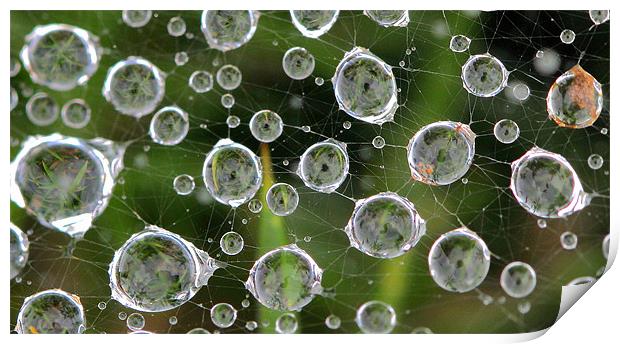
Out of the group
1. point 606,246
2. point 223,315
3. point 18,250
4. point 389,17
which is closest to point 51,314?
point 18,250

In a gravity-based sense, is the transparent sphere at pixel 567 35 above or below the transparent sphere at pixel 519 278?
above

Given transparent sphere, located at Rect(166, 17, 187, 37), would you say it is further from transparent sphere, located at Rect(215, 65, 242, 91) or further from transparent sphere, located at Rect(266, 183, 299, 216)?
transparent sphere, located at Rect(266, 183, 299, 216)

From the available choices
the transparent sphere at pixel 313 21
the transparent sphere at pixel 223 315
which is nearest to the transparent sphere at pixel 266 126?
the transparent sphere at pixel 313 21

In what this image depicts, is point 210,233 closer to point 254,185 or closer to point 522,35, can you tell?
point 254,185

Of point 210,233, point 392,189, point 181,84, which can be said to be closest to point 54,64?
point 181,84

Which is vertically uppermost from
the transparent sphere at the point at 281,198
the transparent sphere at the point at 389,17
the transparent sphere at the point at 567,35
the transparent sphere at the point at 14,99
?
the transparent sphere at the point at 389,17

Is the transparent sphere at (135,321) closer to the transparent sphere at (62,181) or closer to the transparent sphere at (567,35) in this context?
the transparent sphere at (62,181)
